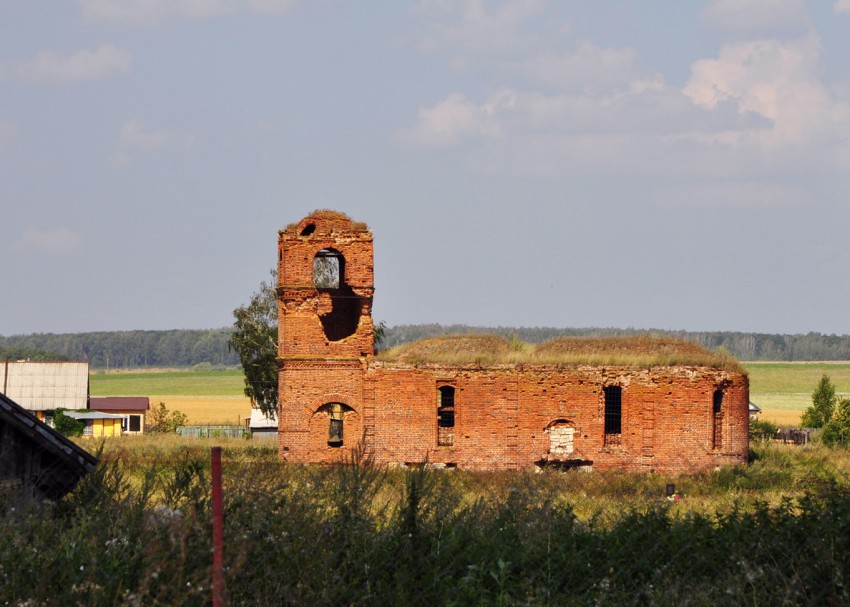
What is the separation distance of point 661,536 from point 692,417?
19.2 metres

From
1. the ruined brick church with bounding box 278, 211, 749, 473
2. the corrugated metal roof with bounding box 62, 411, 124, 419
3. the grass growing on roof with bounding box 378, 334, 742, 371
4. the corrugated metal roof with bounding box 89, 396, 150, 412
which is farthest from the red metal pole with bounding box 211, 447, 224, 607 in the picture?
the corrugated metal roof with bounding box 89, 396, 150, 412

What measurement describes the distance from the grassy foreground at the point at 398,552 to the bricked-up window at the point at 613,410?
18.0 m

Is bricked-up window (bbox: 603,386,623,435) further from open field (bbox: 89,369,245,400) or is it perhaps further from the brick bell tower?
open field (bbox: 89,369,245,400)

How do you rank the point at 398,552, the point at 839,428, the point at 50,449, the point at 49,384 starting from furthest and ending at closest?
the point at 49,384 → the point at 839,428 → the point at 50,449 → the point at 398,552

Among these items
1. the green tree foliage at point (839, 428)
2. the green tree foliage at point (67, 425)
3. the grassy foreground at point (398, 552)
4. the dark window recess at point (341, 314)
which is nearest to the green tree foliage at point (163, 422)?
the green tree foliage at point (67, 425)

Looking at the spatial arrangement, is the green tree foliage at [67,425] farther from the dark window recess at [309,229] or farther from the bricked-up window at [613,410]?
the bricked-up window at [613,410]

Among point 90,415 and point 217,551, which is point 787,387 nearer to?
point 90,415

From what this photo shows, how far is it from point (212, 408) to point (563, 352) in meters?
62.3

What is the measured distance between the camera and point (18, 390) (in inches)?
2174

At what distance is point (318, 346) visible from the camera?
94.1 feet

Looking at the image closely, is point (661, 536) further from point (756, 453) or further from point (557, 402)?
point (756, 453)

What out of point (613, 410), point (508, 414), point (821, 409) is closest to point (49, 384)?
point (508, 414)

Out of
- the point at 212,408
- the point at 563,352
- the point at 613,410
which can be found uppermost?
the point at 563,352

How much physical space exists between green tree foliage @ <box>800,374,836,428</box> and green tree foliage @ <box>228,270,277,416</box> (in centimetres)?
2308
